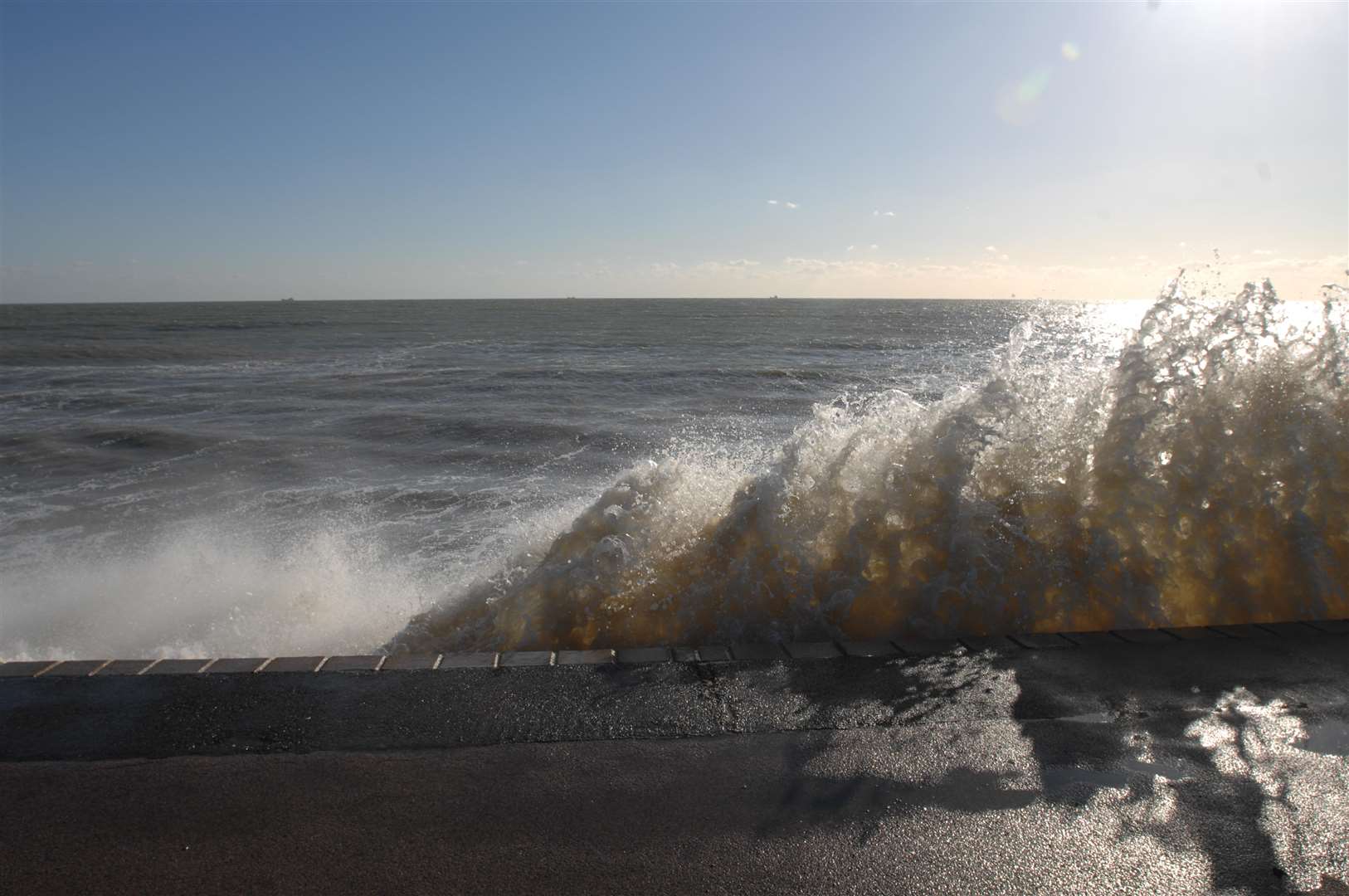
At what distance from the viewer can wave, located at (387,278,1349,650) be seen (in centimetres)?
439

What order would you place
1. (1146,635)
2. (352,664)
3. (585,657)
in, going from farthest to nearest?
(1146,635) < (585,657) < (352,664)

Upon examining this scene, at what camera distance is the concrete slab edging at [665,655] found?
3.46 metres

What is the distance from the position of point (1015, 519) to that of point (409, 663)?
3.16 m

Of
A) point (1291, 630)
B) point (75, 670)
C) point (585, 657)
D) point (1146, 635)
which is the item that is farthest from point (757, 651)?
point (75, 670)

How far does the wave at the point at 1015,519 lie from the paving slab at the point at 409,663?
0.88 m

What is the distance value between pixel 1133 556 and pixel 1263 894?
8.42 ft

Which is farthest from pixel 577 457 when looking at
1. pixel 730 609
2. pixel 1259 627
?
pixel 1259 627

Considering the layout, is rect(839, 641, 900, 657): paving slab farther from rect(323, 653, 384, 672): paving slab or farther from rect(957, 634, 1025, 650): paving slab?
rect(323, 653, 384, 672): paving slab

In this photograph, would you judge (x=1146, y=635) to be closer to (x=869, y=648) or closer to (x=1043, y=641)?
(x=1043, y=641)

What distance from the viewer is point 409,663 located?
356 cm

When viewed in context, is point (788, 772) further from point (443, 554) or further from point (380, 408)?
point (380, 408)

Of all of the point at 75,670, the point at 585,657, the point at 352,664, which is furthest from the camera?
the point at 585,657

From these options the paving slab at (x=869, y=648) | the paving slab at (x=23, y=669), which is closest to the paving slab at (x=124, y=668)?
the paving slab at (x=23, y=669)

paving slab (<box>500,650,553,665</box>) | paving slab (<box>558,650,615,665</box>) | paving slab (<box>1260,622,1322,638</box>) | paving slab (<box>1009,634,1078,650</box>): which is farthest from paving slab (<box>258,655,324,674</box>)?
paving slab (<box>1260,622,1322,638</box>)
